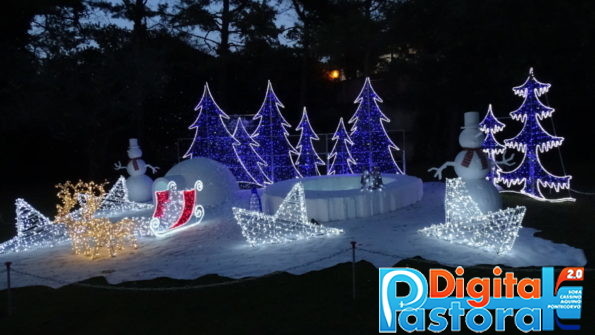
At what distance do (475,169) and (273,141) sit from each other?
882 centimetres

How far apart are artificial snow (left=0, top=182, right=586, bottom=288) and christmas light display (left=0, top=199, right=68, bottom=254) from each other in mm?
475

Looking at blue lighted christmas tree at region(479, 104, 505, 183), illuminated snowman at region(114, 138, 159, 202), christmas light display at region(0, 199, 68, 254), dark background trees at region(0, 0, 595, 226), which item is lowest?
christmas light display at region(0, 199, 68, 254)

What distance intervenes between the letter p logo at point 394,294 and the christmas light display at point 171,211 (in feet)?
22.0

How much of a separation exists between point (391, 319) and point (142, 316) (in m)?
3.14

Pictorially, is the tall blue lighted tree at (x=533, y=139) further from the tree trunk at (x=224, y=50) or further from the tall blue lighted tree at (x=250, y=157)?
the tree trunk at (x=224, y=50)

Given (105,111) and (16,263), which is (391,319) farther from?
(105,111)

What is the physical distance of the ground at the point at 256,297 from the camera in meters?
5.87

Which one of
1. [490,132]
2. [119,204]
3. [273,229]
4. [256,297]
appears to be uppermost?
[490,132]

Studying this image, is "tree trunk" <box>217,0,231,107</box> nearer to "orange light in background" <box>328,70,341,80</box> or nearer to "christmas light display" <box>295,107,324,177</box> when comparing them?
"christmas light display" <box>295,107,324,177</box>

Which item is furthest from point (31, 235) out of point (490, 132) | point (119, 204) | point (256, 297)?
point (490, 132)

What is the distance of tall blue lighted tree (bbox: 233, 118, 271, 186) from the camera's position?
17344 millimetres

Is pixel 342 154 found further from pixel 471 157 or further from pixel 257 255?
pixel 257 255

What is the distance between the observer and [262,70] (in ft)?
81.9

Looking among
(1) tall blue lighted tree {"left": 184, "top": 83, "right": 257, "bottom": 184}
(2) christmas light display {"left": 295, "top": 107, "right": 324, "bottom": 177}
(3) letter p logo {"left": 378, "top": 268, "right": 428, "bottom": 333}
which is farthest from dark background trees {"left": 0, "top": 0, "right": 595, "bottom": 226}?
(3) letter p logo {"left": 378, "top": 268, "right": 428, "bottom": 333}
